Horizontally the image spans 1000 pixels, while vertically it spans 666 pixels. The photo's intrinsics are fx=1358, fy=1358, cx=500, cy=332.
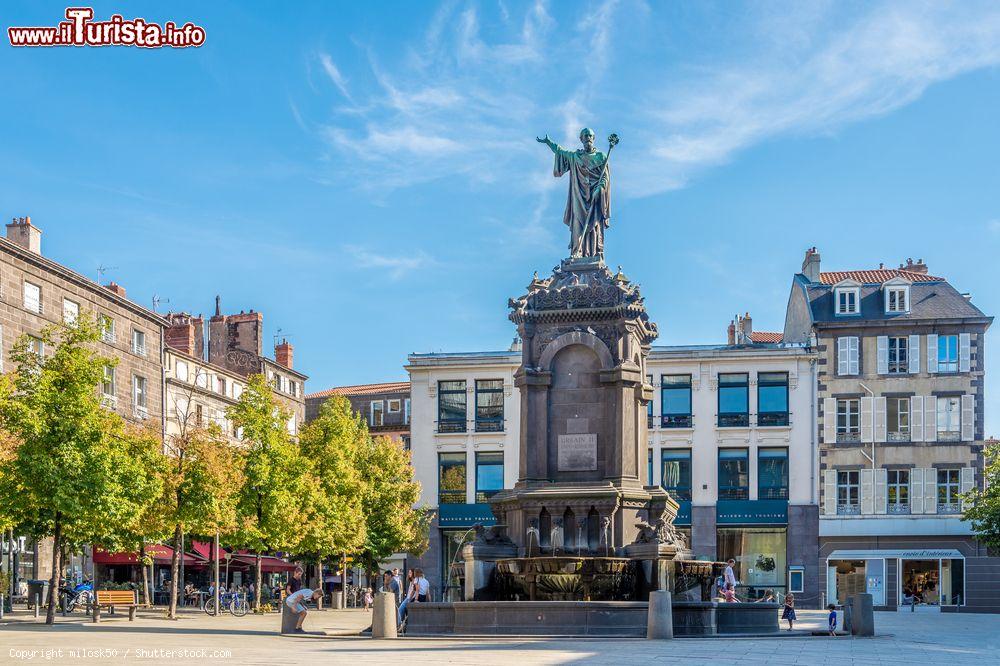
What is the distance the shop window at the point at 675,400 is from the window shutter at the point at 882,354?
30.8 ft

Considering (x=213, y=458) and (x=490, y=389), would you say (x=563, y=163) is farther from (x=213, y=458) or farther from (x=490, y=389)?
(x=490, y=389)

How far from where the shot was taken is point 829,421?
67.1 m

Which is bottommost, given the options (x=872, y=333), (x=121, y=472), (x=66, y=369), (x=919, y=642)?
(x=919, y=642)

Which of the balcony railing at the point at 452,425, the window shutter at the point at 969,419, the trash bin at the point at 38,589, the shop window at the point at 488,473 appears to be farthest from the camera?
the balcony railing at the point at 452,425

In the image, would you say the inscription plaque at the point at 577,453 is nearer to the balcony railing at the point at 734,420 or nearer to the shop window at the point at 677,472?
the shop window at the point at 677,472

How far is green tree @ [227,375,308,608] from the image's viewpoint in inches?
2005

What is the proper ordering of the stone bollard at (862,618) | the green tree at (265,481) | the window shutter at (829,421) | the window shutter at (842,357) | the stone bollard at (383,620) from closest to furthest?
the stone bollard at (383,620), the stone bollard at (862,618), the green tree at (265,481), the window shutter at (829,421), the window shutter at (842,357)

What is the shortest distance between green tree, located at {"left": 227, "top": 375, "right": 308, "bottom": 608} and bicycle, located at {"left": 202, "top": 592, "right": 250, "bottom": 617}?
69 centimetres

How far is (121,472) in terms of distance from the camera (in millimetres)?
38781

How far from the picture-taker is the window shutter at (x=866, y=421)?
219ft

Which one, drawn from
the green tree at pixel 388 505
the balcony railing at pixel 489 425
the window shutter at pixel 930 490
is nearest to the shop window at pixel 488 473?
the balcony railing at pixel 489 425

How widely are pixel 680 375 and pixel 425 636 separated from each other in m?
42.7

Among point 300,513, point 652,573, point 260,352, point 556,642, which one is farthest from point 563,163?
point 260,352

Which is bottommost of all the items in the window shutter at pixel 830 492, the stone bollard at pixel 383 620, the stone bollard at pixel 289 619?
the stone bollard at pixel 289 619
